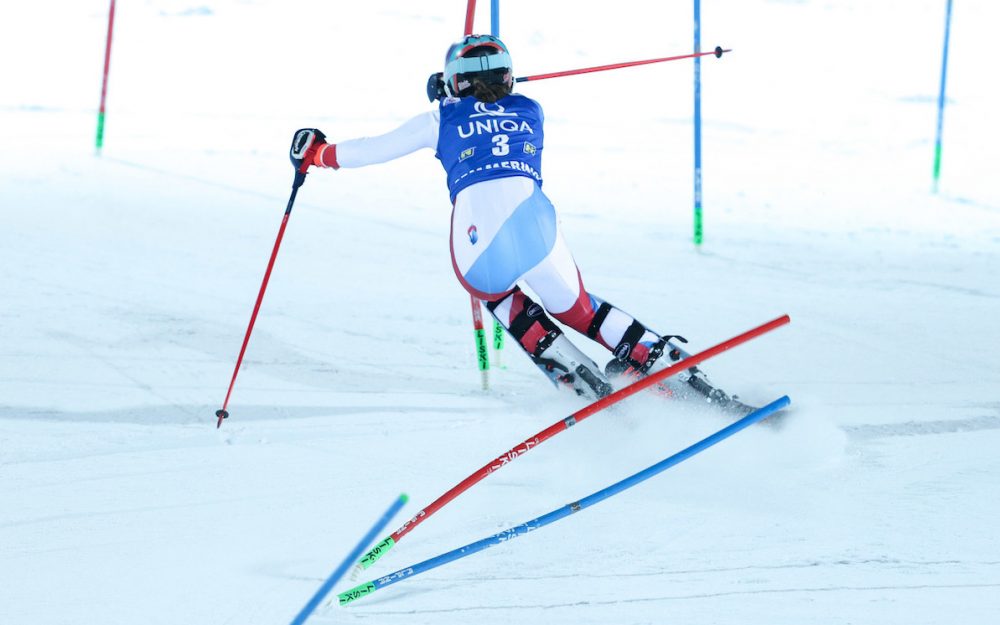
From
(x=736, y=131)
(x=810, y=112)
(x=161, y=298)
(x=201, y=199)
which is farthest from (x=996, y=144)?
(x=161, y=298)

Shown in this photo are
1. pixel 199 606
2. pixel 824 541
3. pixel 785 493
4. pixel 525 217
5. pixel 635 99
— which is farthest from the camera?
pixel 635 99

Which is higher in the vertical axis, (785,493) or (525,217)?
(525,217)

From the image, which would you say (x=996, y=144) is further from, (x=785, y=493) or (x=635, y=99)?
(x=785, y=493)

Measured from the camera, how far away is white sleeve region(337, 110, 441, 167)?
3.29 meters

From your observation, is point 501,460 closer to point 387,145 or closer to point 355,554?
point 355,554

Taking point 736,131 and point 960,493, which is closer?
point 960,493

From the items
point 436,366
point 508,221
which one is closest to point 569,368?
point 508,221

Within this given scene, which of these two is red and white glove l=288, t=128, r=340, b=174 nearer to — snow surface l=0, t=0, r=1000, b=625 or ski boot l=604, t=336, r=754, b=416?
snow surface l=0, t=0, r=1000, b=625

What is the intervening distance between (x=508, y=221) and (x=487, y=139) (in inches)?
10.4

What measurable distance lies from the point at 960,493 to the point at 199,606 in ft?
6.49

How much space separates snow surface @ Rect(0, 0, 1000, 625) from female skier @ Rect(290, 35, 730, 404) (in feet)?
0.70

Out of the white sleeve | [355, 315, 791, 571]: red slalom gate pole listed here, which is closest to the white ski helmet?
the white sleeve

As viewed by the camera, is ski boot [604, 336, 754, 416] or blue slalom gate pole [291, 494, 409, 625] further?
ski boot [604, 336, 754, 416]

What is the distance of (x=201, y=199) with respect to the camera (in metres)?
6.81
